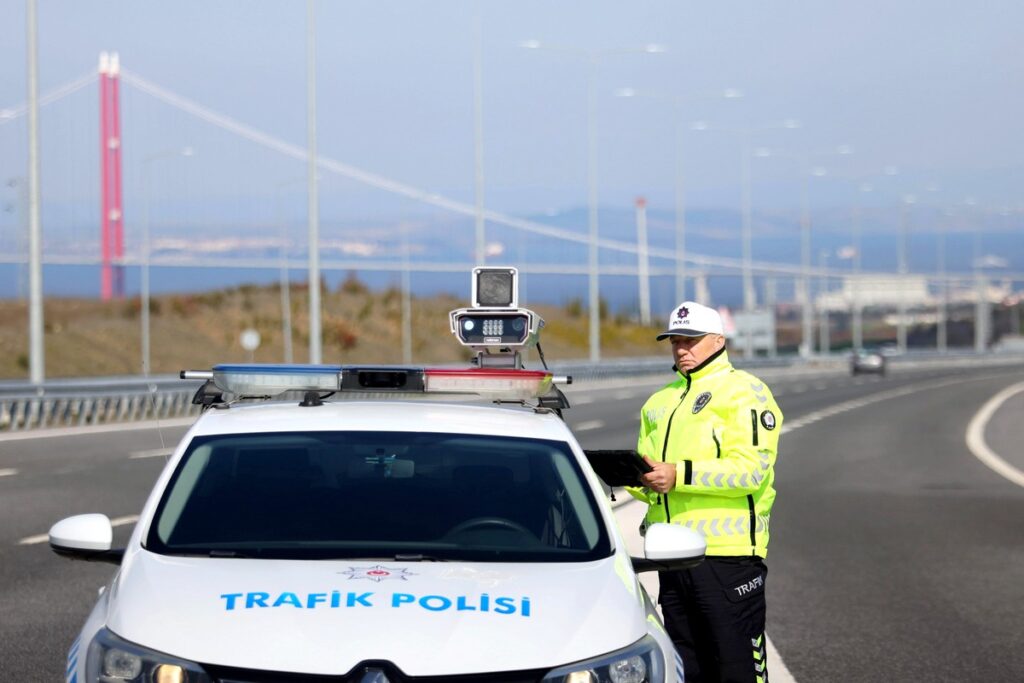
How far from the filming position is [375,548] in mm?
5340

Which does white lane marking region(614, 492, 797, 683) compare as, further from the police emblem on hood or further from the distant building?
the distant building

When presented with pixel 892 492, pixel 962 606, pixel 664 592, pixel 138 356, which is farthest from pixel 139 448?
pixel 138 356

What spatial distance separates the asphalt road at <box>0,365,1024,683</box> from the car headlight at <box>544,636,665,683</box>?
3.20 metres

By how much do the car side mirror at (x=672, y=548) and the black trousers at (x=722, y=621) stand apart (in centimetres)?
52

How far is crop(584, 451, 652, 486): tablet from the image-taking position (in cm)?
598

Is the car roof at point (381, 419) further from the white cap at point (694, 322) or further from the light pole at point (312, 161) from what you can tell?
the light pole at point (312, 161)

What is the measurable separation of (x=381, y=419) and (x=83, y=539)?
3.35 feet

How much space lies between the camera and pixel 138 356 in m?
78.3

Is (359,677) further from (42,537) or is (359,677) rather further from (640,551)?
(42,537)

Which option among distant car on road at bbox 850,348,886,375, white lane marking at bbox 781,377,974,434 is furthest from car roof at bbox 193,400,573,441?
distant car on road at bbox 850,348,886,375

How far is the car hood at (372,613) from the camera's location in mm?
4500

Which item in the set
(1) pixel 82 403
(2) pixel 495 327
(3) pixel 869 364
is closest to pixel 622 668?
(2) pixel 495 327

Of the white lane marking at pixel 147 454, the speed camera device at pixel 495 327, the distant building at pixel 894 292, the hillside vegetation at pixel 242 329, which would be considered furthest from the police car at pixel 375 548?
the distant building at pixel 894 292

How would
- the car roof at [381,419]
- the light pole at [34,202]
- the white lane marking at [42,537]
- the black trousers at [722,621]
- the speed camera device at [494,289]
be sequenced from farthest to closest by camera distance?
the light pole at [34,202] < the white lane marking at [42,537] < the speed camera device at [494,289] < the black trousers at [722,621] < the car roof at [381,419]
